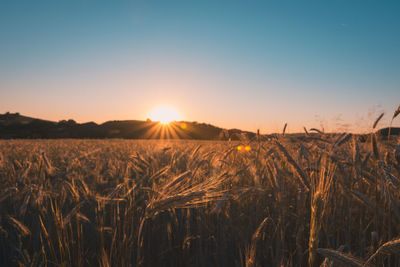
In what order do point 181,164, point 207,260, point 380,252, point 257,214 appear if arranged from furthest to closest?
point 181,164 → point 257,214 → point 207,260 → point 380,252

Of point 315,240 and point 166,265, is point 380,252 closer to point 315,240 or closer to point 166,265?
point 315,240

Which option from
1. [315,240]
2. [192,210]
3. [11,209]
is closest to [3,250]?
[11,209]

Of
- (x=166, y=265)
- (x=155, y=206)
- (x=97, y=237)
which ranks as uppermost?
(x=155, y=206)

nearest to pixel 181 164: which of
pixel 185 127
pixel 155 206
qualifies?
pixel 155 206

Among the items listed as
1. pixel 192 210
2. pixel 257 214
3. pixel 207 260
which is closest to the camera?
pixel 207 260

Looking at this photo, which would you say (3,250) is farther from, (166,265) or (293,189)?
(293,189)

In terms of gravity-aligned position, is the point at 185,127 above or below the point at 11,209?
above

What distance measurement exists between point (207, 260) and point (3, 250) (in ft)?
4.34

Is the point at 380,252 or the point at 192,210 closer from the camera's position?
the point at 380,252

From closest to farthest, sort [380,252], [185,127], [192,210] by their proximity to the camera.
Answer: [380,252], [192,210], [185,127]

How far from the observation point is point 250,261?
776 millimetres

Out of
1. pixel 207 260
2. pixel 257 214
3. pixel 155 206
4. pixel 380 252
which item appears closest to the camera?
pixel 380 252

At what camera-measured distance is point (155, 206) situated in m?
0.78

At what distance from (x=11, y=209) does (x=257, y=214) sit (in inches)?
84.9
